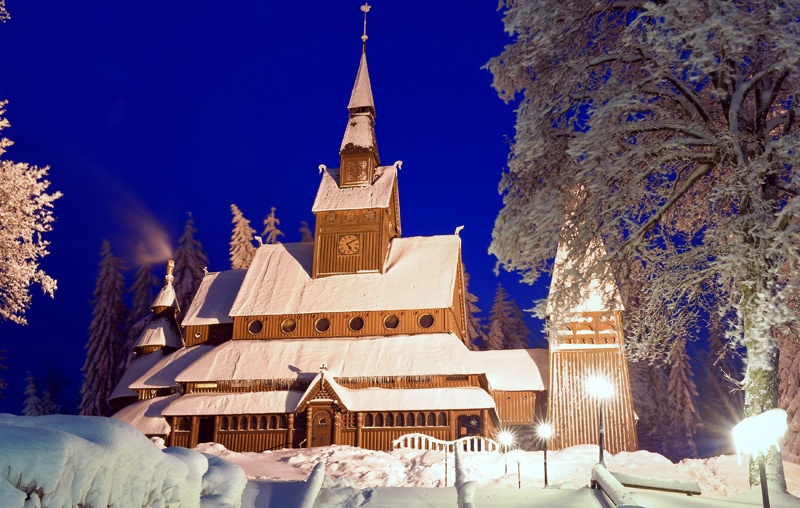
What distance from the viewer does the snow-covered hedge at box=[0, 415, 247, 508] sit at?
5191mm

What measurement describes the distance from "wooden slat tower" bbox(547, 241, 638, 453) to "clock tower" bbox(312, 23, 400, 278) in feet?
31.1

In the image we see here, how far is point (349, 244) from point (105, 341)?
67.4 feet

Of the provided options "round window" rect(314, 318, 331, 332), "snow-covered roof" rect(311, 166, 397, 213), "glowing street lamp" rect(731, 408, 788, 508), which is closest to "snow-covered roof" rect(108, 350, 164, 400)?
"round window" rect(314, 318, 331, 332)

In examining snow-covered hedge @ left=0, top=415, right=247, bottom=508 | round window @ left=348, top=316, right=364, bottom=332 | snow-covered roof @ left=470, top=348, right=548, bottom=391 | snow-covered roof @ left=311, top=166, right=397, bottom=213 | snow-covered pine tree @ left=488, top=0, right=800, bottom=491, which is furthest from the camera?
snow-covered roof @ left=311, top=166, right=397, bottom=213

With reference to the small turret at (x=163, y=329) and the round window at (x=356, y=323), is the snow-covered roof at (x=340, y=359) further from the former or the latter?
the small turret at (x=163, y=329)

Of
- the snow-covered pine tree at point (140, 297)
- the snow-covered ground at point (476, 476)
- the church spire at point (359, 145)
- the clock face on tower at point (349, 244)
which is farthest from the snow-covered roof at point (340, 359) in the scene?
the snow-covered pine tree at point (140, 297)

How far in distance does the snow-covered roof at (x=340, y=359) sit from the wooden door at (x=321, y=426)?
1.69 m

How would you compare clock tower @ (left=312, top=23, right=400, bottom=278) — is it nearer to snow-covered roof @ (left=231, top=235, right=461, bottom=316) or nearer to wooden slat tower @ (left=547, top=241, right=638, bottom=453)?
snow-covered roof @ (left=231, top=235, right=461, bottom=316)

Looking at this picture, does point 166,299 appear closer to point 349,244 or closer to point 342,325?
point 349,244

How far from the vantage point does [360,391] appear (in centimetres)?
2652

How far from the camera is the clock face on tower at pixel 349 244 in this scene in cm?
3188

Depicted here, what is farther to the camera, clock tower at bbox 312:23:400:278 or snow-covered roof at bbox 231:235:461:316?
clock tower at bbox 312:23:400:278

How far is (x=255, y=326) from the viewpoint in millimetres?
30500

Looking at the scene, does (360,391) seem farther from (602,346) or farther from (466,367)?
(602,346)
